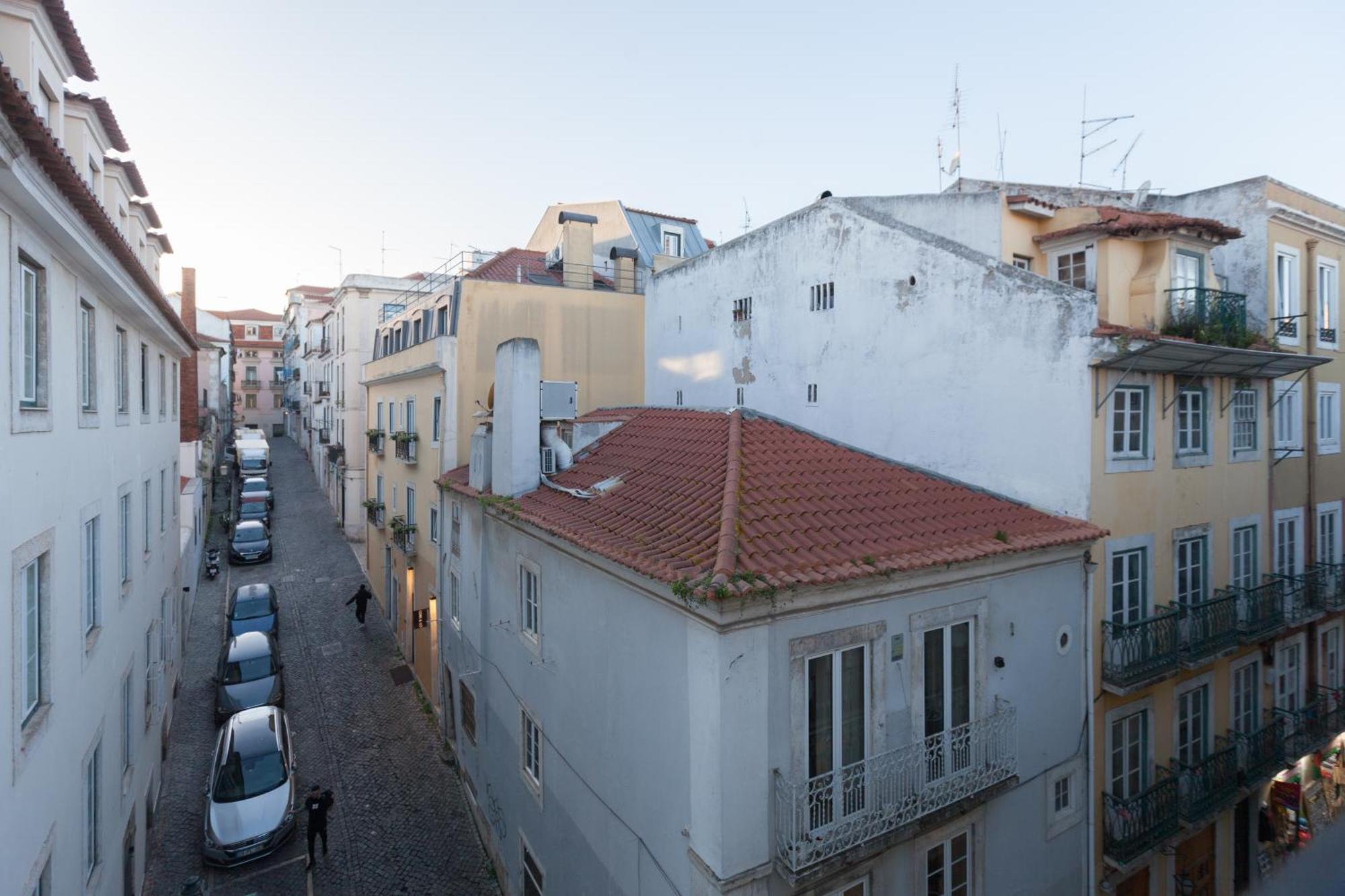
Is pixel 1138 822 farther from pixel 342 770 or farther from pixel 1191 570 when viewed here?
pixel 342 770

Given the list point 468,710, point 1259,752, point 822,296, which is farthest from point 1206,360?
point 468,710

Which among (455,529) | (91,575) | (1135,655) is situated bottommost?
(1135,655)

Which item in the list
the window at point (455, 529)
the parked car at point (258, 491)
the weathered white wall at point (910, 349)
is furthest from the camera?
the parked car at point (258, 491)

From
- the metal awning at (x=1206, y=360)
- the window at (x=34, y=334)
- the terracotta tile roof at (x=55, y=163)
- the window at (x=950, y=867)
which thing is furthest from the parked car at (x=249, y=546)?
the metal awning at (x=1206, y=360)

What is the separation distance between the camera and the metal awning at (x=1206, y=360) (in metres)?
8.91

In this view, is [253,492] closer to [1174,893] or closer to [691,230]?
[691,230]

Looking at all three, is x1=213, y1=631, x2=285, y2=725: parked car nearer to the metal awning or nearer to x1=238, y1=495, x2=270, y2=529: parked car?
Answer: x1=238, y1=495, x2=270, y2=529: parked car

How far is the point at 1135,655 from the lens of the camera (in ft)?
32.1

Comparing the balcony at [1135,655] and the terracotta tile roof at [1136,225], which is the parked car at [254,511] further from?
the terracotta tile roof at [1136,225]

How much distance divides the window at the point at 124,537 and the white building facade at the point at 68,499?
2.0 inches

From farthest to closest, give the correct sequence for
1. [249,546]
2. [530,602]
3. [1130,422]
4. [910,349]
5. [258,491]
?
[258,491], [249,546], [910,349], [530,602], [1130,422]

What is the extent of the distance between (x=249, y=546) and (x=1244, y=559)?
32.0m

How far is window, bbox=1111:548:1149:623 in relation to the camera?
9.84 meters

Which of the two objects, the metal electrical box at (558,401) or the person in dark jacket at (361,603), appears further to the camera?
the person in dark jacket at (361,603)
